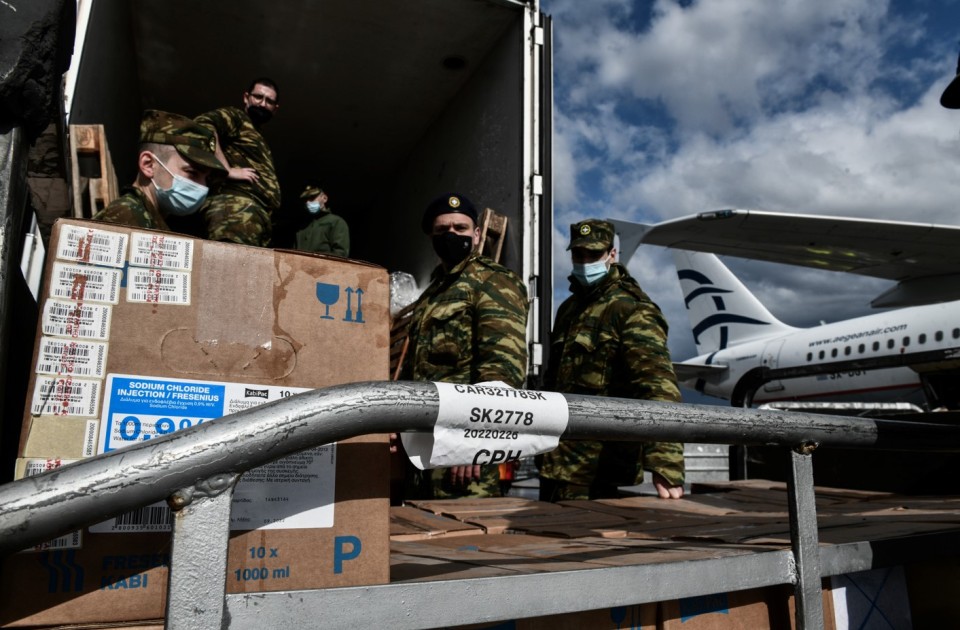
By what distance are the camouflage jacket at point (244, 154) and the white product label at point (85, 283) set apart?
2685 mm

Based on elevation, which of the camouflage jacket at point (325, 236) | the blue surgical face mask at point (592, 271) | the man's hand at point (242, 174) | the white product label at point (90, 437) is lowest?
the white product label at point (90, 437)

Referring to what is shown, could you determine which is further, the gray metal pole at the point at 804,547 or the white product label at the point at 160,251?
the gray metal pole at the point at 804,547

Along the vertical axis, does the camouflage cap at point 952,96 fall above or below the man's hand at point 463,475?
above

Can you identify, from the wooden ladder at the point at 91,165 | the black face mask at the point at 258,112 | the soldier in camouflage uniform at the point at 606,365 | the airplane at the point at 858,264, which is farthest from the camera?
the airplane at the point at 858,264

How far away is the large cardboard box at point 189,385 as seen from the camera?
2.47 ft

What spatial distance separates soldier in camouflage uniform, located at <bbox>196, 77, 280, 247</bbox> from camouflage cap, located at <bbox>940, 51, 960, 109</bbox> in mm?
3270

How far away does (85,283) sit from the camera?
0.80 m

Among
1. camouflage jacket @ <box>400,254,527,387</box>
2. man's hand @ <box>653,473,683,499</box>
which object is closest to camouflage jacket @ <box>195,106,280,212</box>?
camouflage jacket @ <box>400,254,527,387</box>

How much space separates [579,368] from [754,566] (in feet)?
6.30

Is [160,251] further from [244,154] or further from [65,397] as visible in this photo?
[244,154]

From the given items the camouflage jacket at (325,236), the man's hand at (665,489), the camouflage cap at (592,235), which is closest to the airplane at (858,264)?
the camouflage jacket at (325,236)

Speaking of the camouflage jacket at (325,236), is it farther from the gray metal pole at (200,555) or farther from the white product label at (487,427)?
the gray metal pole at (200,555)

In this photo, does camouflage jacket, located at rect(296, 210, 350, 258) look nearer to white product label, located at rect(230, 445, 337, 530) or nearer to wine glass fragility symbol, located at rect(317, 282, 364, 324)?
wine glass fragility symbol, located at rect(317, 282, 364, 324)

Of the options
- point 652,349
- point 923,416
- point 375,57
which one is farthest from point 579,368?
point 375,57
